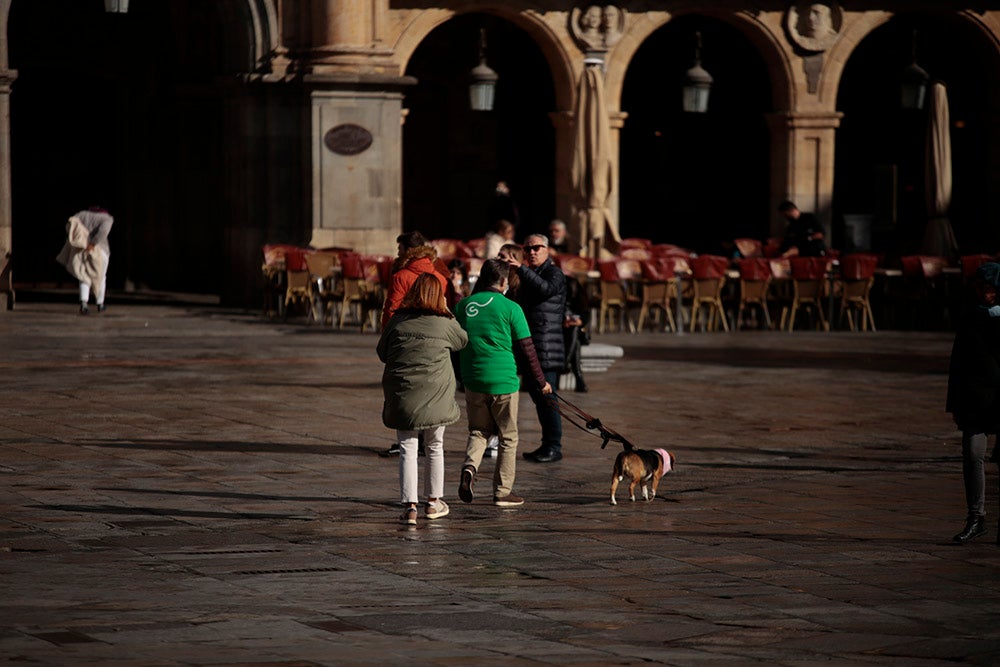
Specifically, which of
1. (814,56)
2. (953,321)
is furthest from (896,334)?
(814,56)

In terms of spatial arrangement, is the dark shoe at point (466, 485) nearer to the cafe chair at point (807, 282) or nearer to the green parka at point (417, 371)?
the green parka at point (417, 371)

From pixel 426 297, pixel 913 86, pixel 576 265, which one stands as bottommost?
pixel 576 265

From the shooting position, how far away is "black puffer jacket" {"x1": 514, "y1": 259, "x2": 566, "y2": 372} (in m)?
13.4

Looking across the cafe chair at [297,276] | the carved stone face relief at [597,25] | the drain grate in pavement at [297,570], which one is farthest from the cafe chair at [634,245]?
the drain grate in pavement at [297,570]

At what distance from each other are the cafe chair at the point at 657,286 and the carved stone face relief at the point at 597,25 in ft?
18.9

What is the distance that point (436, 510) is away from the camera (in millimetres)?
10766

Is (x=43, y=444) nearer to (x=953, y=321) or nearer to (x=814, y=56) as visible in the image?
(x=953, y=321)

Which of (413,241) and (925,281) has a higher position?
(413,241)

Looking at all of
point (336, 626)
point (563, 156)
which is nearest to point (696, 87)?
point (563, 156)

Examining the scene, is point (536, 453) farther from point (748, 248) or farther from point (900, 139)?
point (900, 139)

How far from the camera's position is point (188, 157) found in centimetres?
3094

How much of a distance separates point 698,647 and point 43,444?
697 centimetres

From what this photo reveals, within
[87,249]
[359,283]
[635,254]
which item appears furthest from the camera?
[635,254]

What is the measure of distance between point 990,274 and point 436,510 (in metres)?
3.11
